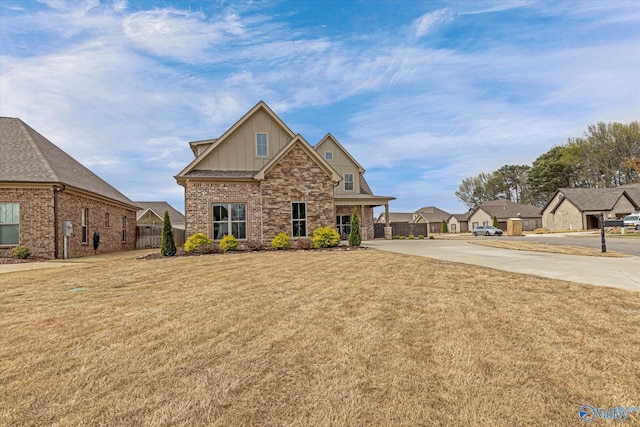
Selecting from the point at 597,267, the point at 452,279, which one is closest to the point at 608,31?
the point at 597,267

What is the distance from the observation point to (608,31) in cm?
1158

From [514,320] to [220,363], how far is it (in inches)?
143

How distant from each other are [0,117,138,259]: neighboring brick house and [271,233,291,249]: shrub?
8630 millimetres

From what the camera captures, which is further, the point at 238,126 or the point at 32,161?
the point at 238,126

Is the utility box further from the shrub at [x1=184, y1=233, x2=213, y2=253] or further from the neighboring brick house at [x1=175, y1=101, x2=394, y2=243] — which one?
the shrub at [x1=184, y1=233, x2=213, y2=253]

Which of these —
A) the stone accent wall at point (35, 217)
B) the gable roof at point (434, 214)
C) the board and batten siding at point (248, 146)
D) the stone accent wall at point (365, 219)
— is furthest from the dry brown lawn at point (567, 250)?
the gable roof at point (434, 214)

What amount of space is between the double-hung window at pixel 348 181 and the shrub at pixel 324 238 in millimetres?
11102

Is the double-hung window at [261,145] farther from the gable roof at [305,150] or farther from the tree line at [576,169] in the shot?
the tree line at [576,169]

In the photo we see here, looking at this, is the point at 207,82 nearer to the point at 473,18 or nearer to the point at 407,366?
the point at 473,18

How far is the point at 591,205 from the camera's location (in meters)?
44.6

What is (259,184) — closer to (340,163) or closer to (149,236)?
(340,163)

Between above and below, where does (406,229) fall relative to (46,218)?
→ below

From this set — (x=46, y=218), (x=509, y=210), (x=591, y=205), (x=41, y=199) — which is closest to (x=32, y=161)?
(x=41, y=199)

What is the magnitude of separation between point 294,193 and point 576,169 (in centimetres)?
6765
